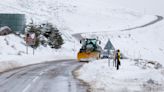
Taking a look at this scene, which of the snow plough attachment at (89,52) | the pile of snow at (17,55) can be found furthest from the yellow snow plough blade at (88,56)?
the pile of snow at (17,55)

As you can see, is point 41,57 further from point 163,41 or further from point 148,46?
point 163,41

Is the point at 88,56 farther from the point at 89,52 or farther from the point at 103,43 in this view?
the point at 103,43

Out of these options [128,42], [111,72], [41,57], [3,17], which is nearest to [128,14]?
[128,42]

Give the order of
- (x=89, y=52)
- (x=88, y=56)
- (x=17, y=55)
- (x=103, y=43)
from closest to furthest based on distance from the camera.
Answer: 1. (x=89, y=52)
2. (x=88, y=56)
3. (x=17, y=55)
4. (x=103, y=43)

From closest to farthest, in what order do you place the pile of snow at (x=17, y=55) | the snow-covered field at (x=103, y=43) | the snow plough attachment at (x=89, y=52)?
the snow-covered field at (x=103, y=43) < the pile of snow at (x=17, y=55) < the snow plough attachment at (x=89, y=52)

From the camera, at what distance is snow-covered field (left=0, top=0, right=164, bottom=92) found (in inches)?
858

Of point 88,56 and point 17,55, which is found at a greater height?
point 88,56

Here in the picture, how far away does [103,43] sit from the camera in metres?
97.8

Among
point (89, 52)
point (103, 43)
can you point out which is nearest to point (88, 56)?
point (89, 52)

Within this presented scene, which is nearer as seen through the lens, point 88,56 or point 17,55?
point 88,56

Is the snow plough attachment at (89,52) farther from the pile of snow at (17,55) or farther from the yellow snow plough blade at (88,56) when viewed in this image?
the pile of snow at (17,55)

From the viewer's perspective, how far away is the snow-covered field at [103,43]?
2180 centimetres

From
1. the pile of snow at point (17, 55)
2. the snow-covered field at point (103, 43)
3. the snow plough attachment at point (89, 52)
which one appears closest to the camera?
the snow-covered field at point (103, 43)

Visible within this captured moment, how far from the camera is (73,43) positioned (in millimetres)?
92375
